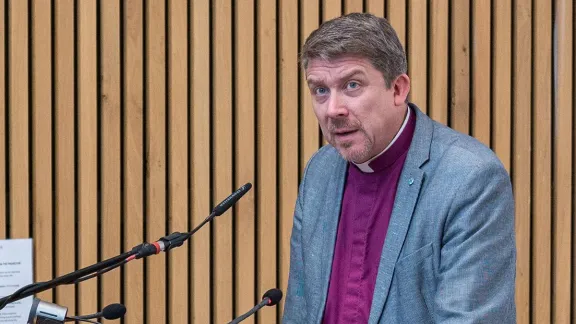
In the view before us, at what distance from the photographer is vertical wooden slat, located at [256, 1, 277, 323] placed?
3.07m

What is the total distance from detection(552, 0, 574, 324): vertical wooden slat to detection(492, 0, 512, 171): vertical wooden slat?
22 centimetres

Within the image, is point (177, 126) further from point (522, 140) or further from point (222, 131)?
point (522, 140)

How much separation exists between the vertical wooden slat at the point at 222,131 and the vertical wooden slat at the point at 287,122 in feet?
0.62

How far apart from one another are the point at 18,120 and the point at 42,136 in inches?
3.6

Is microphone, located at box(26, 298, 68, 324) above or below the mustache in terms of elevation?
below

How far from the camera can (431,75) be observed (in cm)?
326

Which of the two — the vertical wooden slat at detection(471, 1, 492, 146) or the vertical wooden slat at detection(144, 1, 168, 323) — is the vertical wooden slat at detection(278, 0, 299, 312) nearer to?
the vertical wooden slat at detection(144, 1, 168, 323)

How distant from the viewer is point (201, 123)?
3006mm

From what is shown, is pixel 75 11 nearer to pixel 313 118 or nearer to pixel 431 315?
pixel 313 118

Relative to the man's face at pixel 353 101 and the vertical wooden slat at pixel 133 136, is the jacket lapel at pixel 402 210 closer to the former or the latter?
the man's face at pixel 353 101

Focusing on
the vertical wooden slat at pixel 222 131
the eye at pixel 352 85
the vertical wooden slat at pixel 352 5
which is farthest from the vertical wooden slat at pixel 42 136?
the eye at pixel 352 85

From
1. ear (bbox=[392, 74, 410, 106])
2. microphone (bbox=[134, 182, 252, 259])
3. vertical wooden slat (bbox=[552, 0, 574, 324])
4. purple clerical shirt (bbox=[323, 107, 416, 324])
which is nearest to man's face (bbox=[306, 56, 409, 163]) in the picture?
ear (bbox=[392, 74, 410, 106])

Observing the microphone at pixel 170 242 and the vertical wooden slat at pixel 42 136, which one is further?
the vertical wooden slat at pixel 42 136

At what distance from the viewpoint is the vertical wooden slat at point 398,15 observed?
3.20 m
